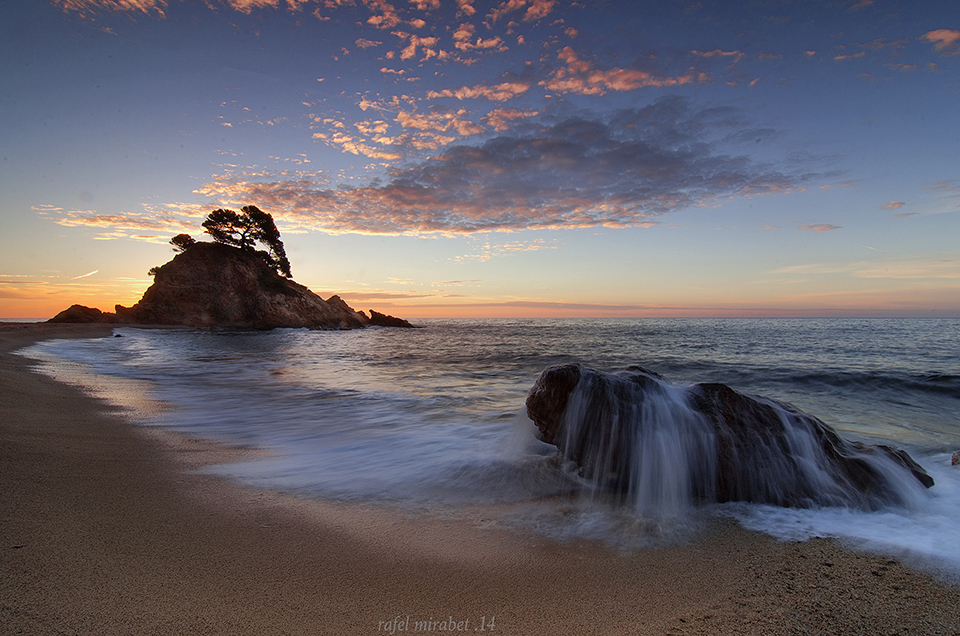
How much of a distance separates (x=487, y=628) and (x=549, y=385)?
100.0 inches

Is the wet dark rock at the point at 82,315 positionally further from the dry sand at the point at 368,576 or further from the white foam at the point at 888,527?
the white foam at the point at 888,527

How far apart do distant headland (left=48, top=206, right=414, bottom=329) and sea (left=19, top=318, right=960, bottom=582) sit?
28.9 m

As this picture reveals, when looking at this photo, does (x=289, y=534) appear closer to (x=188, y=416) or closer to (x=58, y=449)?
(x=58, y=449)

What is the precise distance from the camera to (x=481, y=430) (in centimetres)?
610

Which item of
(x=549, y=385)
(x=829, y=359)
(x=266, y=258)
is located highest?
(x=266, y=258)

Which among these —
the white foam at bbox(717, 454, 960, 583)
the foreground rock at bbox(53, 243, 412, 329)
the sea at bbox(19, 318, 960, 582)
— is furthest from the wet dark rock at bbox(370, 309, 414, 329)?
the white foam at bbox(717, 454, 960, 583)

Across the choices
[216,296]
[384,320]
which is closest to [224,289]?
[216,296]

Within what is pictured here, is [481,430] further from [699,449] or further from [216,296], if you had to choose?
[216,296]

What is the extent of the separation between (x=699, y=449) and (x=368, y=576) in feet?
9.77

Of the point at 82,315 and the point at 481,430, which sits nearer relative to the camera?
the point at 481,430

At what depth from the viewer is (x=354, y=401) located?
8492 millimetres

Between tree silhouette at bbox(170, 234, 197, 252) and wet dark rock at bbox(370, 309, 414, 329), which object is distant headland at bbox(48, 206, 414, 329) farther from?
wet dark rock at bbox(370, 309, 414, 329)

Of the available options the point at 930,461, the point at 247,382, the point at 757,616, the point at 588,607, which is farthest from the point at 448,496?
the point at 247,382

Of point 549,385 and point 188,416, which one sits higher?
point 549,385
